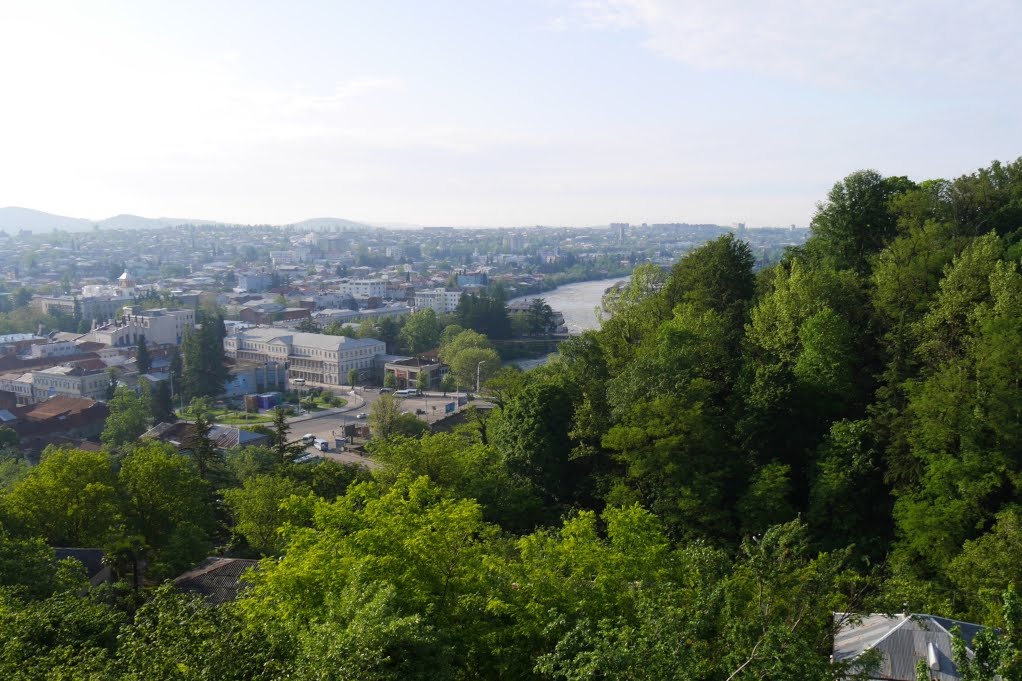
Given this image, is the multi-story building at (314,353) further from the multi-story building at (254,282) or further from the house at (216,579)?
the multi-story building at (254,282)

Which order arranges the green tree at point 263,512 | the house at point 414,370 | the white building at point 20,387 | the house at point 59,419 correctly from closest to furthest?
the green tree at point 263,512
the house at point 59,419
the white building at point 20,387
the house at point 414,370

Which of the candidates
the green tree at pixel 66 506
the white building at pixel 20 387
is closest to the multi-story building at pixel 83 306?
the white building at pixel 20 387

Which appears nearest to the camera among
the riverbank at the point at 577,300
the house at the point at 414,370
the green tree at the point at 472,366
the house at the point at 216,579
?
the house at the point at 216,579

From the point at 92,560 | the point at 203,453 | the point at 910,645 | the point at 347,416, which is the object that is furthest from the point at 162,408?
the point at 910,645

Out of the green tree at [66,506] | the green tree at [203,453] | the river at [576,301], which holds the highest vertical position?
the green tree at [66,506]

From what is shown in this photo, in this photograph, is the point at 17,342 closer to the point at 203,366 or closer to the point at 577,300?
the point at 203,366

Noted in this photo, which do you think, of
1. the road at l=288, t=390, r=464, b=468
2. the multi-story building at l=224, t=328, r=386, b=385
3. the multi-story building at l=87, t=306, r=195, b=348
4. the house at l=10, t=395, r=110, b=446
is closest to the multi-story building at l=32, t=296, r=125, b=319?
the multi-story building at l=87, t=306, r=195, b=348

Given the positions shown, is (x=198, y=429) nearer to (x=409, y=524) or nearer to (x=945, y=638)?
(x=409, y=524)
